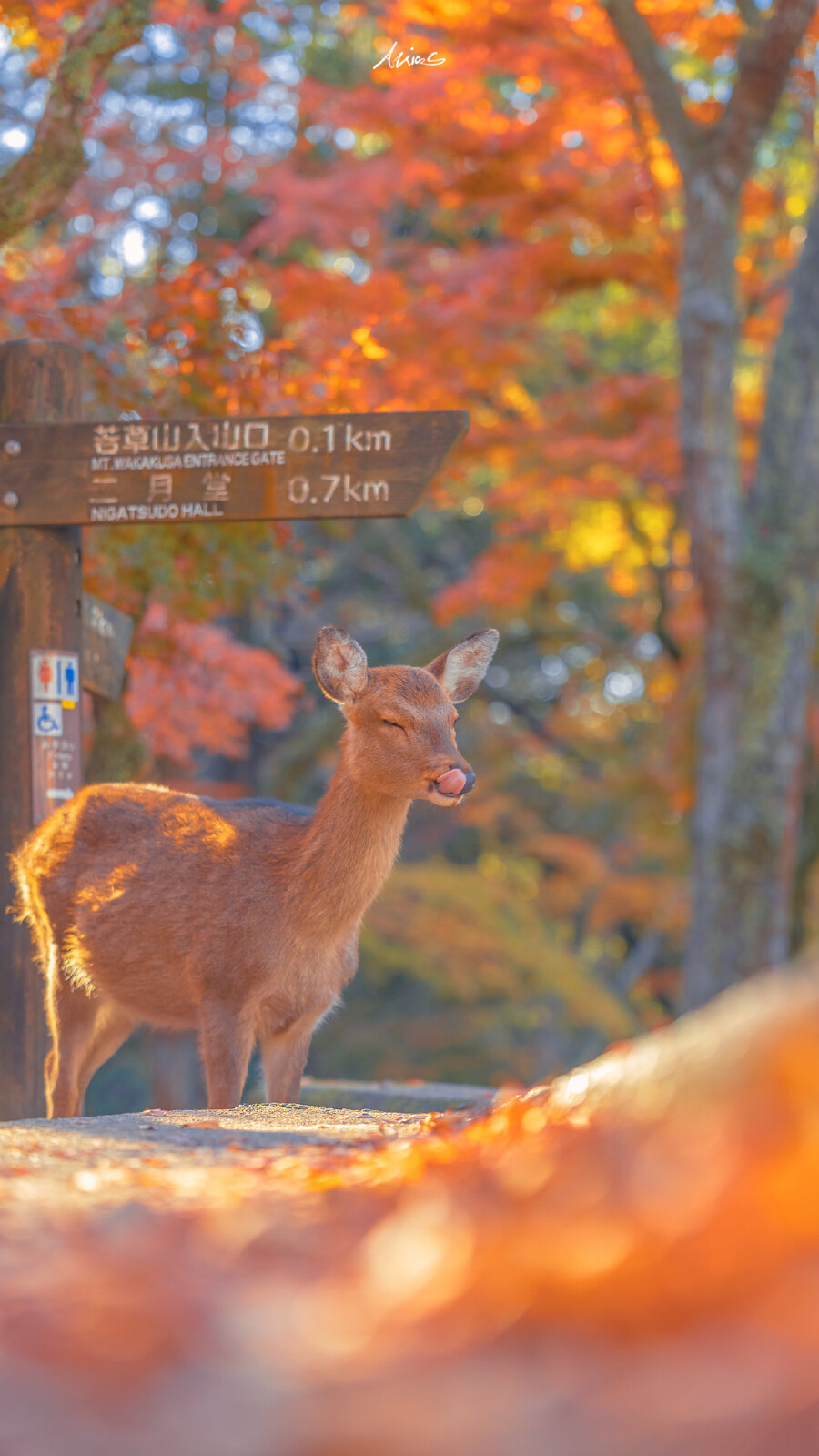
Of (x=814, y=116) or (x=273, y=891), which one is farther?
(x=814, y=116)

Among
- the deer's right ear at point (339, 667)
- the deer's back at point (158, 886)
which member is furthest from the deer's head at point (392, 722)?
the deer's back at point (158, 886)

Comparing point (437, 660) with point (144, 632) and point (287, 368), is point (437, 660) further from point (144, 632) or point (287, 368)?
point (144, 632)

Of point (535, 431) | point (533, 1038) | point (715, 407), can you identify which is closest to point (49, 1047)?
point (715, 407)

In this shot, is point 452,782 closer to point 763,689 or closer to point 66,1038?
→ point 66,1038

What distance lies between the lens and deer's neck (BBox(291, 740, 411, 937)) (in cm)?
549

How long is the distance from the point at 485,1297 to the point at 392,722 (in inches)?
150

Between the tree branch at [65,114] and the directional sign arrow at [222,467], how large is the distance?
1.27 m

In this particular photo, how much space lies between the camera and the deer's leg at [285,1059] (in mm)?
5656

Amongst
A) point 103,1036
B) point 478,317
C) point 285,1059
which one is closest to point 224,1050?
point 285,1059

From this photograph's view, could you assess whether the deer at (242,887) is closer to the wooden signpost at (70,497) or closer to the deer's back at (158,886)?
the deer's back at (158,886)

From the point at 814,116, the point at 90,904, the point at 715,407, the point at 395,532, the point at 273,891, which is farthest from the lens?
the point at 395,532

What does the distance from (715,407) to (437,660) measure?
4.84 m

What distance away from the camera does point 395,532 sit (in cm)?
1734

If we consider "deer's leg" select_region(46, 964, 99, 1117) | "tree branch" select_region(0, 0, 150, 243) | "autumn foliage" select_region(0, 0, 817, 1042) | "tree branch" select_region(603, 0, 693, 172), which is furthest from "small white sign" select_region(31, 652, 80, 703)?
"tree branch" select_region(603, 0, 693, 172)
